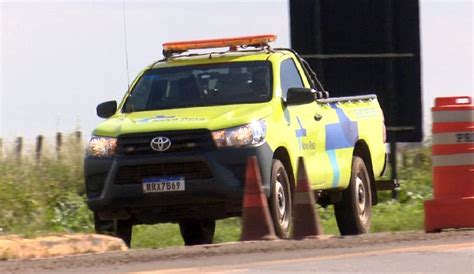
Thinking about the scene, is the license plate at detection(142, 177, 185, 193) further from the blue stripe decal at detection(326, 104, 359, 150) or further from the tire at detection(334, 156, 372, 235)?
the tire at detection(334, 156, 372, 235)

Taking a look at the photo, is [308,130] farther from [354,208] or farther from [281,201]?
[354,208]

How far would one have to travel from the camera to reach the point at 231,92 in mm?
14734

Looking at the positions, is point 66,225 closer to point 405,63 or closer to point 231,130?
point 231,130

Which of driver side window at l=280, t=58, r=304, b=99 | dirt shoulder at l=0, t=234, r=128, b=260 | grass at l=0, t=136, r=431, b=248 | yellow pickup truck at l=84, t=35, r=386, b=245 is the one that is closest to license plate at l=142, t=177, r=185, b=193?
yellow pickup truck at l=84, t=35, r=386, b=245

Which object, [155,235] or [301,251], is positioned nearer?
[301,251]

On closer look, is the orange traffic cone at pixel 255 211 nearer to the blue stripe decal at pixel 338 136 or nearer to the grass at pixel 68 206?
the blue stripe decal at pixel 338 136

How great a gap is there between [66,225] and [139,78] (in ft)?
11.3

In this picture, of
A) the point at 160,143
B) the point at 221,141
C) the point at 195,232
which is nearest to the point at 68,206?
the point at 195,232

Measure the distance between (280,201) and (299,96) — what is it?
3.71 ft

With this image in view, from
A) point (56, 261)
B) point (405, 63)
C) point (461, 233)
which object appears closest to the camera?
point (56, 261)

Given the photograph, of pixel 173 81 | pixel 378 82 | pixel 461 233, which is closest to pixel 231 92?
pixel 173 81

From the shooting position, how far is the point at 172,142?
13641mm

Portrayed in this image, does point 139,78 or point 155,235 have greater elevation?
point 139,78

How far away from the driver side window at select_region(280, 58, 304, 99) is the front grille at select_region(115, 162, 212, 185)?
161 centimetres
